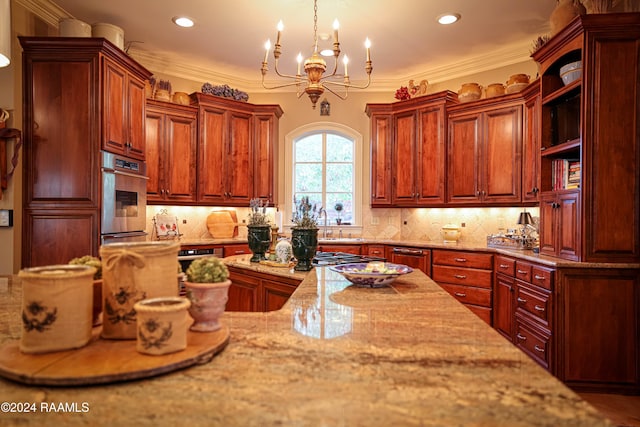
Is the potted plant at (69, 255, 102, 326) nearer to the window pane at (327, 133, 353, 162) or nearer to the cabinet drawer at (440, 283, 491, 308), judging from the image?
the cabinet drawer at (440, 283, 491, 308)

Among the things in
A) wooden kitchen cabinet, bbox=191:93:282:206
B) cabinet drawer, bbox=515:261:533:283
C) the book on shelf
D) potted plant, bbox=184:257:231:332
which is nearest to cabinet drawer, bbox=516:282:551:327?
cabinet drawer, bbox=515:261:533:283

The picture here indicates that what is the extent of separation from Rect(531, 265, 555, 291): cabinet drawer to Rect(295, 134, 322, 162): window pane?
332 cm

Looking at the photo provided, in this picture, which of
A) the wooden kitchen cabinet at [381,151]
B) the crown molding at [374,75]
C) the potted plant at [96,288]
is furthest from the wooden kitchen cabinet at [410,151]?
the potted plant at [96,288]

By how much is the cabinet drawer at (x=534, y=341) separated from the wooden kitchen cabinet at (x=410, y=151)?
71.0 inches

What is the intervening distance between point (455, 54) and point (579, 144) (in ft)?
7.53

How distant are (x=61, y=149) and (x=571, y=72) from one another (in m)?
3.94

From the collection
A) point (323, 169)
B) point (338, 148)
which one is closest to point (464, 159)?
point (338, 148)

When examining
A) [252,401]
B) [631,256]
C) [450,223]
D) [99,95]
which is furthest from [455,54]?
[252,401]

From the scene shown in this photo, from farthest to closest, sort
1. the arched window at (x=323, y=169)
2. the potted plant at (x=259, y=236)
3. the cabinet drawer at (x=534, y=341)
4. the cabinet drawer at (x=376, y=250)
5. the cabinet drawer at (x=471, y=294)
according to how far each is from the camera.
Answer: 1. the arched window at (x=323, y=169)
2. the cabinet drawer at (x=376, y=250)
3. the cabinet drawer at (x=471, y=294)
4. the cabinet drawer at (x=534, y=341)
5. the potted plant at (x=259, y=236)

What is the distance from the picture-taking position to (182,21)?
405 centimetres

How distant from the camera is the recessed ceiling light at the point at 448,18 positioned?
12.8ft

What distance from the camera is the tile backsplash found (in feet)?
16.0

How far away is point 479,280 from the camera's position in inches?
166

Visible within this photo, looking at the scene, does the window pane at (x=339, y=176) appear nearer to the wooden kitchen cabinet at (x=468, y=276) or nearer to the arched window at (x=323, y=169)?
the arched window at (x=323, y=169)
